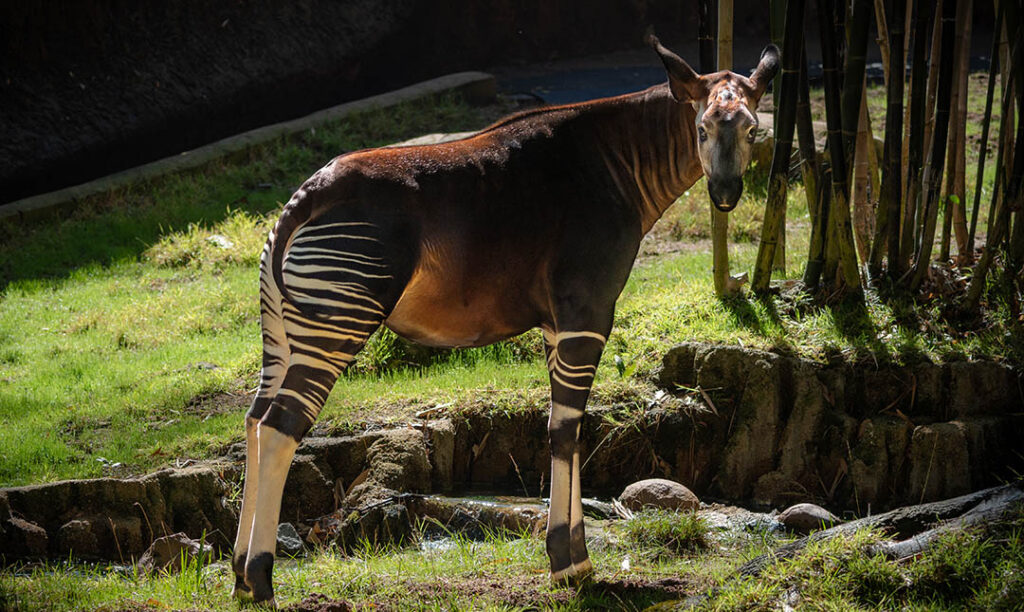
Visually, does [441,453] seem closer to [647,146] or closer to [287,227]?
[287,227]

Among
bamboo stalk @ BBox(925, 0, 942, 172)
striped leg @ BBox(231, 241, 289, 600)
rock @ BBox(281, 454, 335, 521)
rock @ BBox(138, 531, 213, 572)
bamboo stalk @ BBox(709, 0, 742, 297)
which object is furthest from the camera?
bamboo stalk @ BBox(925, 0, 942, 172)

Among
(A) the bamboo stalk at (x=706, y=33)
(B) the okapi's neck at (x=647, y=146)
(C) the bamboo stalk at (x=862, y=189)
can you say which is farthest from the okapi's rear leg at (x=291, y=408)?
(C) the bamboo stalk at (x=862, y=189)

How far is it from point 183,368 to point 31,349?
1379mm

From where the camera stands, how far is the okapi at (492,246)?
4.04m

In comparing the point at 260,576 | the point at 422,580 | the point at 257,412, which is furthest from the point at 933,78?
the point at 260,576

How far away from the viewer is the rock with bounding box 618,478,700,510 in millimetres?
5527

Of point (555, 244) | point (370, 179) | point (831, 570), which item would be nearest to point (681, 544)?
point (831, 570)

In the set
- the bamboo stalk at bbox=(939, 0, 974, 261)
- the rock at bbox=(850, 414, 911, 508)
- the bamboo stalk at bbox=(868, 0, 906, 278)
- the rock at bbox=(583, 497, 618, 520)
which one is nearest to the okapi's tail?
the rock at bbox=(583, 497, 618, 520)

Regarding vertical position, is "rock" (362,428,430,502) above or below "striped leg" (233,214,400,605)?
below

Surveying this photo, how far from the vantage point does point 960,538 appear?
14.1 ft

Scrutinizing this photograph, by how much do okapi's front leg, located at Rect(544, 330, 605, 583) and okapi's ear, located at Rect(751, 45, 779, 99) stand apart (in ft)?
4.05

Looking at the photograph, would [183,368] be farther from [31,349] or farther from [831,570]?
[831,570]

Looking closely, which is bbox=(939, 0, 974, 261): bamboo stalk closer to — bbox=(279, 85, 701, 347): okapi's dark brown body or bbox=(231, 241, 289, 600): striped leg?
bbox=(279, 85, 701, 347): okapi's dark brown body

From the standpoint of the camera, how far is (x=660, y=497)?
5.54m
